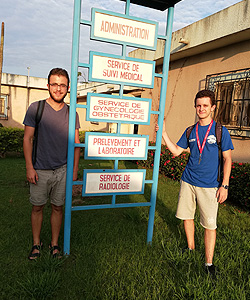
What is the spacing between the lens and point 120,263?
2.75 metres

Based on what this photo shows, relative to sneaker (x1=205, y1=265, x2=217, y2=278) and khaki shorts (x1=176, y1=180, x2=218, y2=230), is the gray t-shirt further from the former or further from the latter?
sneaker (x1=205, y1=265, x2=217, y2=278)

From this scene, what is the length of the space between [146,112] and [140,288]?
190cm

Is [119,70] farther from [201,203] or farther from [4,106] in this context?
[4,106]

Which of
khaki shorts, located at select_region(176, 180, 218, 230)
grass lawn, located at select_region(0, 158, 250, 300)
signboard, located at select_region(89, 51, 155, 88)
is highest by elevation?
signboard, located at select_region(89, 51, 155, 88)

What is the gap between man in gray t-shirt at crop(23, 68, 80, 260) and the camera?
2.67m

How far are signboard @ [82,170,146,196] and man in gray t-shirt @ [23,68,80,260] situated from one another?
Result: 0.93 feet

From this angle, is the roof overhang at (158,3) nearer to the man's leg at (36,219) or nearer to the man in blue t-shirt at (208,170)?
the man in blue t-shirt at (208,170)

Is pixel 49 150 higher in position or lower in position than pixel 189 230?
higher

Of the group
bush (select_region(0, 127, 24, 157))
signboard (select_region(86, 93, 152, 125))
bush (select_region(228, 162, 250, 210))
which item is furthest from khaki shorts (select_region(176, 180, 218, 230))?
bush (select_region(0, 127, 24, 157))

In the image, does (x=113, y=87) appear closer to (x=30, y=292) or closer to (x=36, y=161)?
(x=36, y=161)

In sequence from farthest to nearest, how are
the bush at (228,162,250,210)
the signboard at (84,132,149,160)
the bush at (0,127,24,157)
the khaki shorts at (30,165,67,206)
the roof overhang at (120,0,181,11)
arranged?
the bush at (0,127,24,157), the bush at (228,162,250,210), the roof overhang at (120,0,181,11), the signboard at (84,132,149,160), the khaki shorts at (30,165,67,206)

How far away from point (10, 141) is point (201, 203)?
29.4 feet

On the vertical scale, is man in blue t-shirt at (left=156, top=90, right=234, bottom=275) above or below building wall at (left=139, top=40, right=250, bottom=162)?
below

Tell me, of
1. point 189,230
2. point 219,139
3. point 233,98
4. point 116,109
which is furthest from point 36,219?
→ point 233,98
